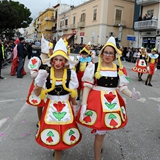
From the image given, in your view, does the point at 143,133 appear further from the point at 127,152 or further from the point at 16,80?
the point at 16,80

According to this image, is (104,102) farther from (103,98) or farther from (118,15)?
(118,15)

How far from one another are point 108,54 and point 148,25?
78.5 ft

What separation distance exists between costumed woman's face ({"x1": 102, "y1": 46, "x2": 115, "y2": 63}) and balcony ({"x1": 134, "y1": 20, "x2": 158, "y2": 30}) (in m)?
23.4

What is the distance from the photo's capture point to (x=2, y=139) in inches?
156

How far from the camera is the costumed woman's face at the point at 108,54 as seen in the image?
3158 millimetres

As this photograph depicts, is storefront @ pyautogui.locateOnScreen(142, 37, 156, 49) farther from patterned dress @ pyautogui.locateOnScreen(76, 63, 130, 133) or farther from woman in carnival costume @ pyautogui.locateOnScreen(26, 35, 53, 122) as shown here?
patterned dress @ pyautogui.locateOnScreen(76, 63, 130, 133)

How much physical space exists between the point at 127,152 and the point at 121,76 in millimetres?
1378

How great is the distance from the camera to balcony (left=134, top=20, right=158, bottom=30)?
24453mm

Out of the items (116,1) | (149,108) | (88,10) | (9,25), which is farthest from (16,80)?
(88,10)

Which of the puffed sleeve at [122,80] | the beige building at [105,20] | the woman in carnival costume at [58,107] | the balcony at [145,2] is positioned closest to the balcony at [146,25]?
the balcony at [145,2]

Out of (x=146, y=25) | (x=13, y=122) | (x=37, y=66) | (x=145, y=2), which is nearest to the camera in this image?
(x=37, y=66)

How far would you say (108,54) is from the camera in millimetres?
3158

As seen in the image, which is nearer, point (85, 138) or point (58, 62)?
point (58, 62)

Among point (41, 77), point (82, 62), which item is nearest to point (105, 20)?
point (82, 62)
